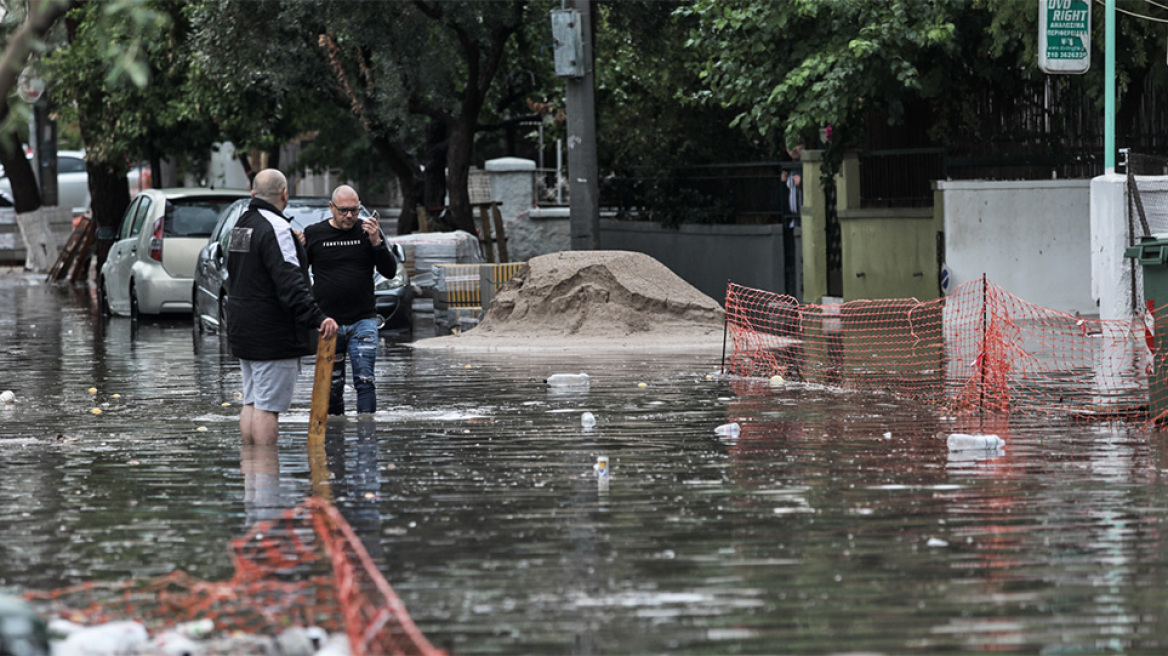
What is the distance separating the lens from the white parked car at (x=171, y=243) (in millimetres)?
22922

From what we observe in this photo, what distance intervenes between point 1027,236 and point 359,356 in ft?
35.8

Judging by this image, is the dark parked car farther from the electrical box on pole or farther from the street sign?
the street sign

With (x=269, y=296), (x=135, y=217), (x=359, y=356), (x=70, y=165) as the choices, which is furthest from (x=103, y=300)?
(x=70, y=165)

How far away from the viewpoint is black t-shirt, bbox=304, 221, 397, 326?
39.7 feet

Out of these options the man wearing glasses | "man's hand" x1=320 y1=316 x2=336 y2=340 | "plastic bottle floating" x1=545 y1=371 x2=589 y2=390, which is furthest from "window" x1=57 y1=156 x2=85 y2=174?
"man's hand" x1=320 y1=316 x2=336 y2=340

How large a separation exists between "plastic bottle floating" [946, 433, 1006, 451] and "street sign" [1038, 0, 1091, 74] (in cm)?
836

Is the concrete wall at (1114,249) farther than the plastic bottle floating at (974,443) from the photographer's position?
Yes

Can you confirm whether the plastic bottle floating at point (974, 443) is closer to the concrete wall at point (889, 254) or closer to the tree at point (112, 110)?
the concrete wall at point (889, 254)

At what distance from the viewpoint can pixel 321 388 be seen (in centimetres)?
1098

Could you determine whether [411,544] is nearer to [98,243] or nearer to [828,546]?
[828,546]

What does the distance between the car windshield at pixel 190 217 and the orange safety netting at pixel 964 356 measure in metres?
6.82

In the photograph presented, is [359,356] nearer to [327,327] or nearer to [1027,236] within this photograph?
A: [327,327]

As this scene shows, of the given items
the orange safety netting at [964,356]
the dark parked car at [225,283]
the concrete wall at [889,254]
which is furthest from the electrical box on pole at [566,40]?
the concrete wall at [889,254]

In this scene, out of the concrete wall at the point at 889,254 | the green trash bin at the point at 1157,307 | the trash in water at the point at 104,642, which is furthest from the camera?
the concrete wall at the point at 889,254
